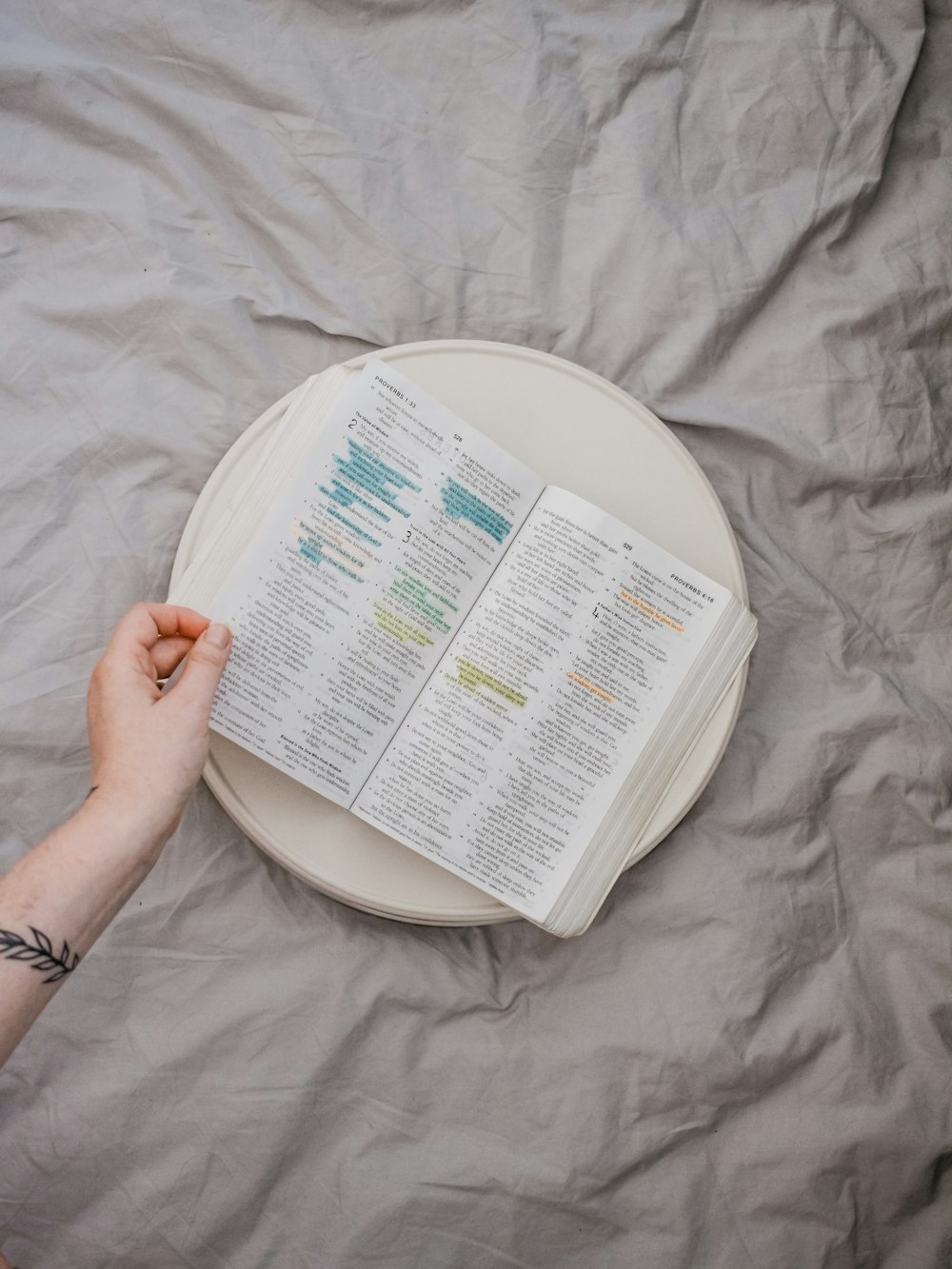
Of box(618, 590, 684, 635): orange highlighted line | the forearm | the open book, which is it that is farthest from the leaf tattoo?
box(618, 590, 684, 635): orange highlighted line

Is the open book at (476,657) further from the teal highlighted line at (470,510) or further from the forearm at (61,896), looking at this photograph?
the forearm at (61,896)

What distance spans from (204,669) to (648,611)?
1.23ft

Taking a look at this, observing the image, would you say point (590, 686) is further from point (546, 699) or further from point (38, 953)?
point (38, 953)

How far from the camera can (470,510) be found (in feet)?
2.73

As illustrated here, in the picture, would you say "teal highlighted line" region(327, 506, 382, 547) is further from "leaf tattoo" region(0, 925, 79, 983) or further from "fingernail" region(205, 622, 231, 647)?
"leaf tattoo" region(0, 925, 79, 983)

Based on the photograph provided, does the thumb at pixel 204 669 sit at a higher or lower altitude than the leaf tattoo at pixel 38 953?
higher

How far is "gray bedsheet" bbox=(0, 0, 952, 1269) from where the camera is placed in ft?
3.06

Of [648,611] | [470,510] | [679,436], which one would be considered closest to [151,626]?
[470,510]

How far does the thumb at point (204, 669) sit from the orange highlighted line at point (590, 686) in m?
0.29

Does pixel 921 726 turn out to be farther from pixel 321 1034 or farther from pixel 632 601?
pixel 321 1034

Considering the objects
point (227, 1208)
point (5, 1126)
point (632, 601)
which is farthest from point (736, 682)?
point (5, 1126)

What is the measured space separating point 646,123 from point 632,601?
1.78 ft

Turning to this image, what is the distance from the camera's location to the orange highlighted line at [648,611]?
84 cm

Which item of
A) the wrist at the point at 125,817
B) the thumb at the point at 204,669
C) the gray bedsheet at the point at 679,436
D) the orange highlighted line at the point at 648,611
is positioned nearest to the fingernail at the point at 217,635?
the thumb at the point at 204,669
